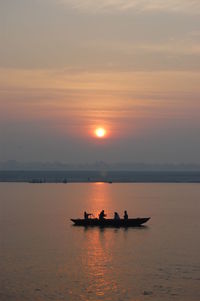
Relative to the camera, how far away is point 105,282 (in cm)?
3222

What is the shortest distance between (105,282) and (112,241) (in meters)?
16.9

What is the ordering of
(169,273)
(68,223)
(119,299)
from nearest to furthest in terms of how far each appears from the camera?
(119,299) < (169,273) < (68,223)

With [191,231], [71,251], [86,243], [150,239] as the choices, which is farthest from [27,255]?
[191,231]

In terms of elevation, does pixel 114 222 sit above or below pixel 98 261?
above

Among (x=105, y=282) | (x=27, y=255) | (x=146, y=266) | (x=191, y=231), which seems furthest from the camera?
(x=191, y=231)

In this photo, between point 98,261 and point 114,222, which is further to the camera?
point 114,222

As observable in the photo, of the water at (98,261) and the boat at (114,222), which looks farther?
the boat at (114,222)

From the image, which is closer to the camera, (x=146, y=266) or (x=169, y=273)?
(x=169, y=273)

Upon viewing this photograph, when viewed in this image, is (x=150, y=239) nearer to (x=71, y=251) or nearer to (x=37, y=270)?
(x=71, y=251)

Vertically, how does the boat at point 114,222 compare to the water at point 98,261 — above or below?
above

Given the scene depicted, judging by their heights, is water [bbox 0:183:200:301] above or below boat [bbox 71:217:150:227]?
below

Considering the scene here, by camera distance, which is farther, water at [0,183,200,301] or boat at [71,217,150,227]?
boat at [71,217,150,227]

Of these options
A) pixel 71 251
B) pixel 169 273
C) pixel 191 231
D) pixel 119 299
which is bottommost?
pixel 119 299

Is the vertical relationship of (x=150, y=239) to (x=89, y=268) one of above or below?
above
